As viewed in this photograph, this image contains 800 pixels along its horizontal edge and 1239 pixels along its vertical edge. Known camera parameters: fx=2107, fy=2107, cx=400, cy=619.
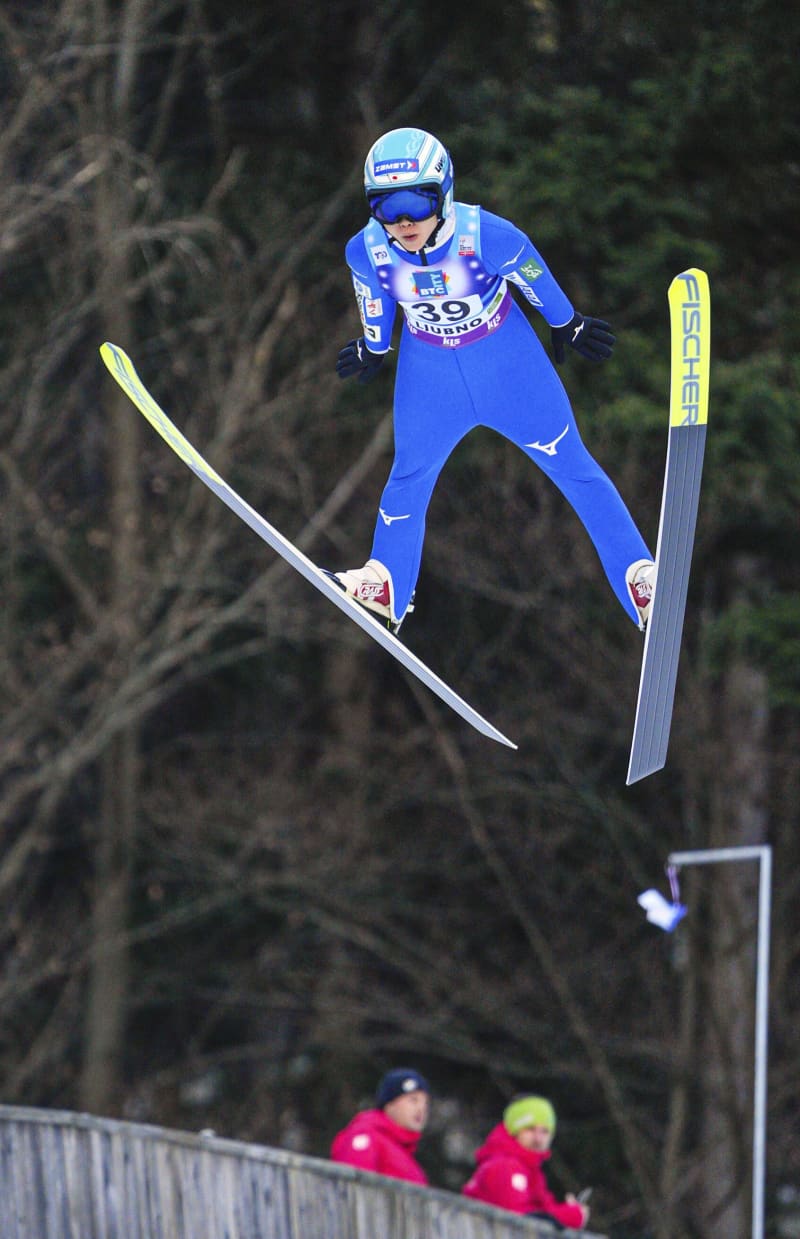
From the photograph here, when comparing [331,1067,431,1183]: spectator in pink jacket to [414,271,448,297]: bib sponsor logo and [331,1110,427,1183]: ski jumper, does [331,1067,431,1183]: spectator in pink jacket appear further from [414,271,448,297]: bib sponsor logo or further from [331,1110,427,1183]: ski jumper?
[414,271,448,297]: bib sponsor logo

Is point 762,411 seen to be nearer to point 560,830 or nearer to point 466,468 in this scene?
point 466,468

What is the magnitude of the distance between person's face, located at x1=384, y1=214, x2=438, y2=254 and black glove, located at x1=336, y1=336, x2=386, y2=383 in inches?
14.2

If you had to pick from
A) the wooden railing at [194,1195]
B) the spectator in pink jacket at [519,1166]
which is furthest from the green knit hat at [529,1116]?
the wooden railing at [194,1195]

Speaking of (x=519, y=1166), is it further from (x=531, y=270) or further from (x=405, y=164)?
(x=405, y=164)

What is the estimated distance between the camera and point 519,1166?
6480mm

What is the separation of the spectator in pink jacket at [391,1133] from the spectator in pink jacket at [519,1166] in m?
0.27

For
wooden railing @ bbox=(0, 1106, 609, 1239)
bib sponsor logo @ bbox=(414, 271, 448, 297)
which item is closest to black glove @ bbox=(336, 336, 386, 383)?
bib sponsor logo @ bbox=(414, 271, 448, 297)

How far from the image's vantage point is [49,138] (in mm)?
12883

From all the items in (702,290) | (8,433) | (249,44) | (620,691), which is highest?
(249,44)

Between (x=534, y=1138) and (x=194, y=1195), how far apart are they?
124 cm

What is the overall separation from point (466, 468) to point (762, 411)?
257cm

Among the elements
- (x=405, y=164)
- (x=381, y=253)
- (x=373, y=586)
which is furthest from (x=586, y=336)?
(x=373, y=586)

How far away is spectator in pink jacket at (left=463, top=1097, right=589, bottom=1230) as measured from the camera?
21.1 ft

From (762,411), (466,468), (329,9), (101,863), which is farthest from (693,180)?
(101,863)
